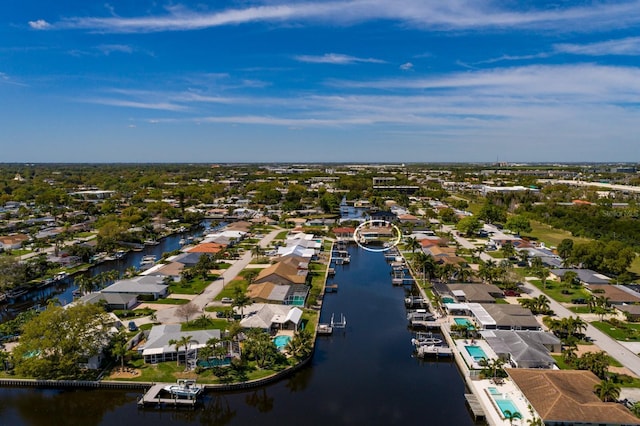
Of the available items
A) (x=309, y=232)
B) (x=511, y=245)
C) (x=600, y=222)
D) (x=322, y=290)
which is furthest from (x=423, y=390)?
(x=600, y=222)

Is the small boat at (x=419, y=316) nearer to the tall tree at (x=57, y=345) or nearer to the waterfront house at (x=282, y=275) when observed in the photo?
the waterfront house at (x=282, y=275)

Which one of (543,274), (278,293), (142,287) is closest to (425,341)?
(278,293)

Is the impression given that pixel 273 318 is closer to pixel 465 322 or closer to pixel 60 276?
pixel 465 322

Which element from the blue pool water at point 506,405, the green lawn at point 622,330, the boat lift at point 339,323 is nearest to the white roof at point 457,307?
the boat lift at point 339,323

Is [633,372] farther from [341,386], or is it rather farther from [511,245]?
[511,245]

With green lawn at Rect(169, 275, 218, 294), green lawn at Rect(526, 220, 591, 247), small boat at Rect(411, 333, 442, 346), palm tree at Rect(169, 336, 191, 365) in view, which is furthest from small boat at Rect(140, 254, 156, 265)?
green lawn at Rect(526, 220, 591, 247)

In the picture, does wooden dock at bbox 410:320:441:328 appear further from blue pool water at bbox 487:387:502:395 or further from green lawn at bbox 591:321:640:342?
green lawn at bbox 591:321:640:342

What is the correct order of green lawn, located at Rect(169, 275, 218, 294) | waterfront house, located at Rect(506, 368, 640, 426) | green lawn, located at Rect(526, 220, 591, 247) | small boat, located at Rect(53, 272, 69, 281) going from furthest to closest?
green lawn, located at Rect(526, 220, 591, 247), small boat, located at Rect(53, 272, 69, 281), green lawn, located at Rect(169, 275, 218, 294), waterfront house, located at Rect(506, 368, 640, 426)
